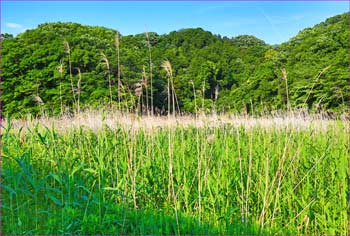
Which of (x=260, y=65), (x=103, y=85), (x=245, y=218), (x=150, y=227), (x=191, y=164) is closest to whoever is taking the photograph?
(x=150, y=227)

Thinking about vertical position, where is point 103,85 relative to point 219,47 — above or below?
below

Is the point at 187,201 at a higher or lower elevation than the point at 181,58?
lower

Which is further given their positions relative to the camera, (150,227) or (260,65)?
(260,65)

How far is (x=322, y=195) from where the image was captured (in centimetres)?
299

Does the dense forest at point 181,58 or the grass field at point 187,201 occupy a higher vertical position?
the dense forest at point 181,58

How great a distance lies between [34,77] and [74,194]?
69.6 feet

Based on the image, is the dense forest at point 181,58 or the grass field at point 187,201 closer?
the grass field at point 187,201

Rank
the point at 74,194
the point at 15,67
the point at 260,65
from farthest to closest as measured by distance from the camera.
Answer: the point at 260,65 → the point at 15,67 → the point at 74,194

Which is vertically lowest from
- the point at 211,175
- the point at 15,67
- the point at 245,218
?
the point at 245,218

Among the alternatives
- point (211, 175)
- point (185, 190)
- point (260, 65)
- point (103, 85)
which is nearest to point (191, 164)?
point (211, 175)

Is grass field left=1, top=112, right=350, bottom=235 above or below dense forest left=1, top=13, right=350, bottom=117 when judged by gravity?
below

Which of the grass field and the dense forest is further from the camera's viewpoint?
the dense forest

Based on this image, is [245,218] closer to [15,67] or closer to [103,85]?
[103,85]

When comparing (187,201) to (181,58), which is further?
(181,58)
